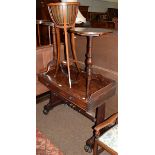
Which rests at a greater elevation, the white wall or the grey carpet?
the white wall

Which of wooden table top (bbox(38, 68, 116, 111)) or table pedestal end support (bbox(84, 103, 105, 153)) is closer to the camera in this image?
wooden table top (bbox(38, 68, 116, 111))

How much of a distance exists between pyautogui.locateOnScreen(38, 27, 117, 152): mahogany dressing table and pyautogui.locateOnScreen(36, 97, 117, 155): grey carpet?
6.8 inches

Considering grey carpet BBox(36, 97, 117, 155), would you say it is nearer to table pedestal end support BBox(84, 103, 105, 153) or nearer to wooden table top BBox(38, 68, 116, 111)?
table pedestal end support BBox(84, 103, 105, 153)

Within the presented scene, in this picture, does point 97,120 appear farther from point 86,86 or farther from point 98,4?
point 98,4

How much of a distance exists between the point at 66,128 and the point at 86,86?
0.81 metres

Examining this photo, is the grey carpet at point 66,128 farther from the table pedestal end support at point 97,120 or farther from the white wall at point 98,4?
the white wall at point 98,4

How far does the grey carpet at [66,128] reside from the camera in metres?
2.26

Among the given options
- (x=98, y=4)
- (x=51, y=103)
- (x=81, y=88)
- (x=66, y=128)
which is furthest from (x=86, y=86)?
(x=98, y=4)

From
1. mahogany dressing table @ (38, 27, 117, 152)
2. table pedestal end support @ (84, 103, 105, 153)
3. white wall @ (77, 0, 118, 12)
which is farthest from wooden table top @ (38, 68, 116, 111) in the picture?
white wall @ (77, 0, 118, 12)

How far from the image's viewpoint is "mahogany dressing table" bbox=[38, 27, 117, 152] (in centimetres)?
182

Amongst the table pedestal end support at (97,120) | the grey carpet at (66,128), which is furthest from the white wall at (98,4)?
the table pedestal end support at (97,120)

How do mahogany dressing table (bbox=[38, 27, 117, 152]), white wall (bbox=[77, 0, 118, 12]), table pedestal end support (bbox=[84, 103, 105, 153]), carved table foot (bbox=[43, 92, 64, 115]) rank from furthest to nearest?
white wall (bbox=[77, 0, 118, 12]) → carved table foot (bbox=[43, 92, 64, 115]) → table pedestal end support (bbox=[84, 103, 105, 153]) → mahogany dressing table (bbox=[38, 27, 117, 152])
